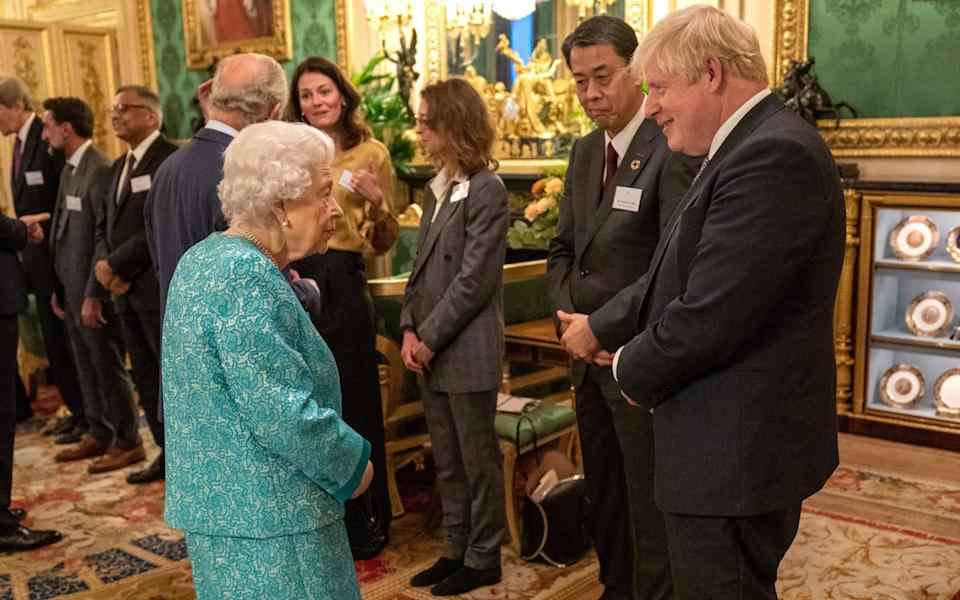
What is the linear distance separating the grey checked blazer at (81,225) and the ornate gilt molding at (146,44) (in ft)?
14.4

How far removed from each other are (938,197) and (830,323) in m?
3.28

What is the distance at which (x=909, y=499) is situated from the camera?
4.11 m

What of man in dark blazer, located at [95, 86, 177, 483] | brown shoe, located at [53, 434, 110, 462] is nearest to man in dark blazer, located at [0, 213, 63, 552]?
man in dark blazer, located at [95, 86, 177, 483]

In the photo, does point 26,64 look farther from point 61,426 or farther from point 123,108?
point 123,108

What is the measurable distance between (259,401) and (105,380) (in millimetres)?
3538

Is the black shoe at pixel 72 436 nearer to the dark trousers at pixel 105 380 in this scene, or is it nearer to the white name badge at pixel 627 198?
the dark trousers at pixel 105 380

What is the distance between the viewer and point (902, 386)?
5035 mm

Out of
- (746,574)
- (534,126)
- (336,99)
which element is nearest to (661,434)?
(746,574)

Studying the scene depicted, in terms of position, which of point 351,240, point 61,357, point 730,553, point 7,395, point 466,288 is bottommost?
point 61,357

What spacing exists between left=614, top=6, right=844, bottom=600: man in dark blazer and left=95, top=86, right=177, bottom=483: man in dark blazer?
119 inches

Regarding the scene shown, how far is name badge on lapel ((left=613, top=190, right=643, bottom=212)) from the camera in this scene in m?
2.53

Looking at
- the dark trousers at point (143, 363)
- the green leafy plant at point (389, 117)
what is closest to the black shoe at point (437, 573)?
the dark trousers at point (143, 363)

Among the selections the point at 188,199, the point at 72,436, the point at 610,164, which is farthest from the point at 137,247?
the point at 610,164

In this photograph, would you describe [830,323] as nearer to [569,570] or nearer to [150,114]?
[569,570]
